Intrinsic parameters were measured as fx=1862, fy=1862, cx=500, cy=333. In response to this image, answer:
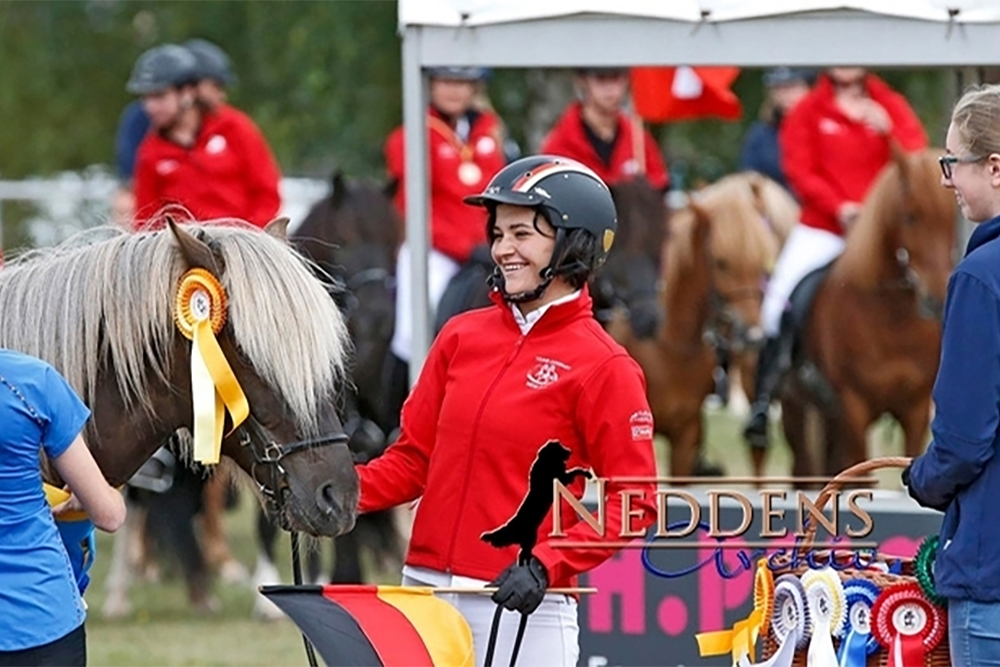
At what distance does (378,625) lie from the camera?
147 inches

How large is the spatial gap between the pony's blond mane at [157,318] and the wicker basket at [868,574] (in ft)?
3.56

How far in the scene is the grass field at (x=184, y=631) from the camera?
7976 mm

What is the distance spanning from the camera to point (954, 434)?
3.54 meters

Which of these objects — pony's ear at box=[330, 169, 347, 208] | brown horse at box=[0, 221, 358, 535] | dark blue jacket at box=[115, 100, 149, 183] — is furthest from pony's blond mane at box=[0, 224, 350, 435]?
dark blue jacket at box=[115, 100, 149, 183]

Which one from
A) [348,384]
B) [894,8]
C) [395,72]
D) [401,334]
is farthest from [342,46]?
[348,384]

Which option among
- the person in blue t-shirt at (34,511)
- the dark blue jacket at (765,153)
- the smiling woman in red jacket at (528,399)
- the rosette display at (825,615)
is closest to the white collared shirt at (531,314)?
the smiling woman in red jacket at (528,399)

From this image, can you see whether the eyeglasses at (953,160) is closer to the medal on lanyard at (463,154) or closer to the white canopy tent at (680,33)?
the white canopy tent at (680,33)

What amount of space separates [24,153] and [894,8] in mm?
17503

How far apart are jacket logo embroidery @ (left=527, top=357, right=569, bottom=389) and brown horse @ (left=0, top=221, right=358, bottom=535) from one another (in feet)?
1.38

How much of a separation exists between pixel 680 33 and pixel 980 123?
2.33 m

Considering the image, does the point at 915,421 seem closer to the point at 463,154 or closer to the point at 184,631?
the point at 463,154

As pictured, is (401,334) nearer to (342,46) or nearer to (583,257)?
(583,257)

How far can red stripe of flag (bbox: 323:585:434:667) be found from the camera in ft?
12.1

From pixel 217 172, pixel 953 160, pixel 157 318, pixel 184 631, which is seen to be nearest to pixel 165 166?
pixel 217 172
